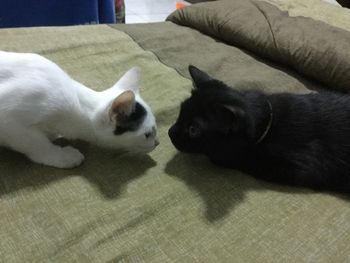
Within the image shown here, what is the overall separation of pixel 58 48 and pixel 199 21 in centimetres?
82

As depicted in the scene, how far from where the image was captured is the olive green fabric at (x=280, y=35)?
1.61 metres

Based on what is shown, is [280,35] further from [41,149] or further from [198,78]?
[41,149]

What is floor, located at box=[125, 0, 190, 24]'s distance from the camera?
3.87m

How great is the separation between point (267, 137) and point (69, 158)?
1.98 ft

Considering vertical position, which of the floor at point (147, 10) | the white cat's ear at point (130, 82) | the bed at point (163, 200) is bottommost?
the floor at point (147, 10)

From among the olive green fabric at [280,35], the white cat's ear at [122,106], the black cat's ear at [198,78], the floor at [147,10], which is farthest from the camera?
the floor at [147,10]

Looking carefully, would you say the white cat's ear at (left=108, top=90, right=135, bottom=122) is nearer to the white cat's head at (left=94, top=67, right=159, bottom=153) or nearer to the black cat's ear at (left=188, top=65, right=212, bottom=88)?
the white cat's head at (left=94, top=67, right=159, bottom=153)

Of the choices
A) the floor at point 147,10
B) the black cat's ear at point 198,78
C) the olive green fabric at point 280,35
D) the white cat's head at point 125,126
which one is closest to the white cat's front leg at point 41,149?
the white cat's head at point 125,126

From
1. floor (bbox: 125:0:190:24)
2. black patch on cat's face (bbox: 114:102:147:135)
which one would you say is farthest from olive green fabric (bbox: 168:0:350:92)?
floor (bbox: 125:0:190:24)

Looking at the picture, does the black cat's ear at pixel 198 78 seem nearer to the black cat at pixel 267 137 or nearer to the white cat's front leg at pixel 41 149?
the black cat at pixel 267 137

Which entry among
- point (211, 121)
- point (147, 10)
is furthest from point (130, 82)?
point (147, 10)

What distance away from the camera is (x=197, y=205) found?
1.03m

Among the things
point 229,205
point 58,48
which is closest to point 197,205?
point 229,205

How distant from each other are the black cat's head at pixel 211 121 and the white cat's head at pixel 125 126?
10 centimetres
